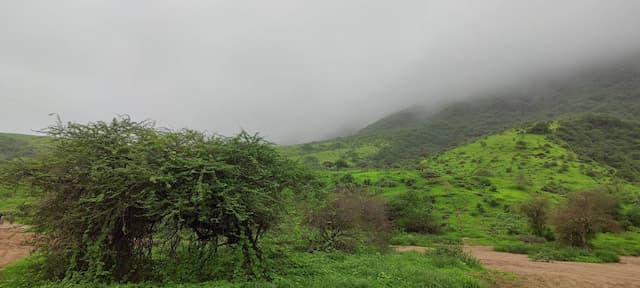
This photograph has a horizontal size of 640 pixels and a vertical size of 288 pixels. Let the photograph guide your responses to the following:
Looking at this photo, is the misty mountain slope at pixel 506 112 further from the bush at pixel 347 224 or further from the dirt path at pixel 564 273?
the dirt path at pixel 564 273

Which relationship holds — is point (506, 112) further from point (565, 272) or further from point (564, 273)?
point (564, 273)

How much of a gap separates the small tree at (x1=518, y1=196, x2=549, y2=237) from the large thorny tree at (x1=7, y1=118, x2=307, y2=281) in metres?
25.8

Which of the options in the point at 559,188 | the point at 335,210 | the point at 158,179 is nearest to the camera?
the point at 158,179

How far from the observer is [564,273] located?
14195 mm

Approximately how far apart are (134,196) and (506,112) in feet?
488

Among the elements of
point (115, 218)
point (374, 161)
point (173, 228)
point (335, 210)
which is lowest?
point (374, 161)

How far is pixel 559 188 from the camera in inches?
1727

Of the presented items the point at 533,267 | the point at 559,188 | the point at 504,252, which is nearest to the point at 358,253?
the point at 533,267

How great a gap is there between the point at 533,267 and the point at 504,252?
6642 mm

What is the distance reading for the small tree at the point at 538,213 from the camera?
26062 mm

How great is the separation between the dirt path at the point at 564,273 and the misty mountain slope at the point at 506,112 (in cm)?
6753

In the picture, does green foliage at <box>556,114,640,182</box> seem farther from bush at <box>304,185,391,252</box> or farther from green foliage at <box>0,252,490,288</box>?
green foliage at <box>0,252,490,288</box>

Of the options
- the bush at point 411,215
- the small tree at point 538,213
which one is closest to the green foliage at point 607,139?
the small tree at point 538,213

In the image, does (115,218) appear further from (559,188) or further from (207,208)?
(559,188)
